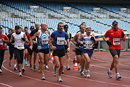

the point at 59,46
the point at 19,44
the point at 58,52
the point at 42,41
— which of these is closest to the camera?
the point at 58,52

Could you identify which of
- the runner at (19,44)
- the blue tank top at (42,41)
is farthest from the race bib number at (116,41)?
the runner at (19,44)

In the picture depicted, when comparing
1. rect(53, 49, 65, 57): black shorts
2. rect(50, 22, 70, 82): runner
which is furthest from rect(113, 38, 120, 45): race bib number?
rect(53, 49, 65, 57): black shorts

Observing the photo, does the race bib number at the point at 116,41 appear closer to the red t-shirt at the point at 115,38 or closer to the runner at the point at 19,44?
the red t-shirt at the point at 115,38

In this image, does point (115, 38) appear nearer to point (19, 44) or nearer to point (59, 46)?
point (59, 46)

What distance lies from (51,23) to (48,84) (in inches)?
1252

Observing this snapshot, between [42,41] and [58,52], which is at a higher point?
[42,41]

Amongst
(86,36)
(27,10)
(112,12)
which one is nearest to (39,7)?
(27,10)

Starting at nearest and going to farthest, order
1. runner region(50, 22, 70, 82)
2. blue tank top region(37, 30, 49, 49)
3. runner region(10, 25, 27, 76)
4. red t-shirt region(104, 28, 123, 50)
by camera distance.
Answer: runner region(50, 22, 70, 82) → red t-shirt region(104, 28, 123, 50) → blue tank top region(37, 30, 49, 49) → runner region(10, 25, 27, 76)

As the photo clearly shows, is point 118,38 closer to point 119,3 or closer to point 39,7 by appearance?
point 39,7

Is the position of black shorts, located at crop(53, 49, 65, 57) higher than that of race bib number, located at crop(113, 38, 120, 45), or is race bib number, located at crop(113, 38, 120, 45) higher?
race bib number, located at crop(113, 38, 120, 45)

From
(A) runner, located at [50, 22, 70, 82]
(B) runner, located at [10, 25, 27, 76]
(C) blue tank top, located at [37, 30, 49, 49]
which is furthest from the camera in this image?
(B) runner, located at [10, 25, 27, 76]

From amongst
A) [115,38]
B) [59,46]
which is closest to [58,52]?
[59,46]

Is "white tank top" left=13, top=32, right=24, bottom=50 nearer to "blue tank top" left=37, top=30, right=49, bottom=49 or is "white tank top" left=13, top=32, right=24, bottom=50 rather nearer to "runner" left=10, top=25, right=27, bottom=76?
"runner" left=10, top=25, right=27, bottom=76

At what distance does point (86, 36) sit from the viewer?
35.0ft
